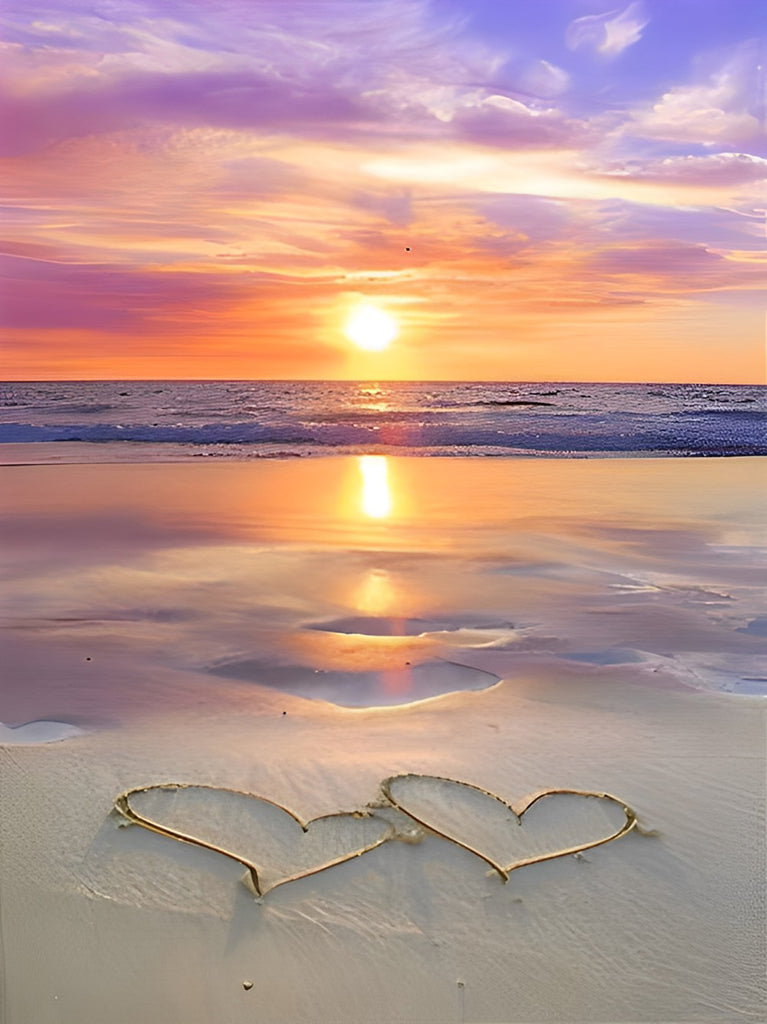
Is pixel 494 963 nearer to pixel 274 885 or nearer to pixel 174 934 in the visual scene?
pixel 274 885

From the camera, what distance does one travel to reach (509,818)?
277 cm

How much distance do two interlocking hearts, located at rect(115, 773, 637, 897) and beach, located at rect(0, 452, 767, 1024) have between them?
10 mm

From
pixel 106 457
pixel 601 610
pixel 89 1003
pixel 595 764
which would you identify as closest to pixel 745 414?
pixel 106 457

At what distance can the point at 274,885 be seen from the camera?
→ 244cm

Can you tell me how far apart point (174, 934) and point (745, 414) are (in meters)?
24.9

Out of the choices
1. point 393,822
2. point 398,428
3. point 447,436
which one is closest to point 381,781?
point 393,822

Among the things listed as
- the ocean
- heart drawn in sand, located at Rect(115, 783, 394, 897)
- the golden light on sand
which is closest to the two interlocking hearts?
heart drawn in sand, located at Rect(115, 783, 394, 897)

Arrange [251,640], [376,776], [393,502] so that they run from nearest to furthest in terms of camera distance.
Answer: [376,776] < [251,640] < [393,502]

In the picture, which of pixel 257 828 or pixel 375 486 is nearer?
pixel 257 828

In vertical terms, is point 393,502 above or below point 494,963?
above

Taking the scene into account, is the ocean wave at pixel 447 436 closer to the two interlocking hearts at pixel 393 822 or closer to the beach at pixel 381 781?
the beach at pixel 381 781

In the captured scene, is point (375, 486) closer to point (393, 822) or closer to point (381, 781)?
point (381, 781)

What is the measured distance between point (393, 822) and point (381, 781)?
25 centimetres

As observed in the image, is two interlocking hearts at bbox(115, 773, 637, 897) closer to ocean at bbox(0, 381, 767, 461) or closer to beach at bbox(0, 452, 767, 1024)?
beach at bbox(0, 452, 767, 1024)
